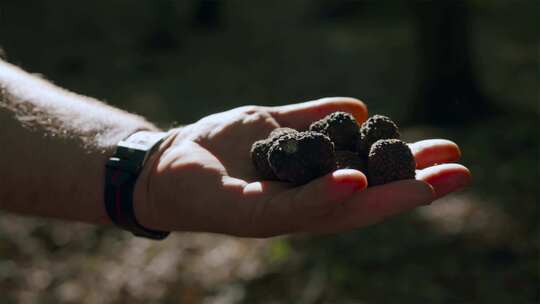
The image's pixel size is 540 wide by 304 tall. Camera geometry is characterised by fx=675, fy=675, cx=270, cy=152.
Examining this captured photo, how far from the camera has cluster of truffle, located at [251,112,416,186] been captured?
303cm

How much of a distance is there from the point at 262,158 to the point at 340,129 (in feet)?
1.52

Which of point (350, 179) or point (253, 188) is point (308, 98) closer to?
point (253, 188)

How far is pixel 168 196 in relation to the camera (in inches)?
123

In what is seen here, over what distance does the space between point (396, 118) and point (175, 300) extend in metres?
4.15

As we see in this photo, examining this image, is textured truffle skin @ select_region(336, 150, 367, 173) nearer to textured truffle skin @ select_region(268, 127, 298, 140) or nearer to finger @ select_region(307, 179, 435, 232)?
textured truffle skin @ select_region(268, 127, 298, 140)

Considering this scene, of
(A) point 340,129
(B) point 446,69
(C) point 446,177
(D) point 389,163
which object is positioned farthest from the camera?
(B) point 446,69

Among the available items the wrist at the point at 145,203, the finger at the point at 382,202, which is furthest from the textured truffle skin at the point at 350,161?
the wrist at the point at 145,203

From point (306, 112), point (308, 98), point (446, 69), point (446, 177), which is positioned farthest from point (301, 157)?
point (308, 98)

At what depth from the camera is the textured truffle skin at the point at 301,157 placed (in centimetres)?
302

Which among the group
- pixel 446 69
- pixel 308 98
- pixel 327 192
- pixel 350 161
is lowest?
pixel 308 98

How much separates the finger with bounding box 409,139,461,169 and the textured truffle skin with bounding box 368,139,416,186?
21 centimetres

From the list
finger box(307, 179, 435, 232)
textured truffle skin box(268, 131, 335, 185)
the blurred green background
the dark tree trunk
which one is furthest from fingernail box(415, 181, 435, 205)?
the dark tree trunk

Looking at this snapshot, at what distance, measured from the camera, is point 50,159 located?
11.1 ft

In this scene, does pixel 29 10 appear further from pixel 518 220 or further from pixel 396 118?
pixel 518 220
